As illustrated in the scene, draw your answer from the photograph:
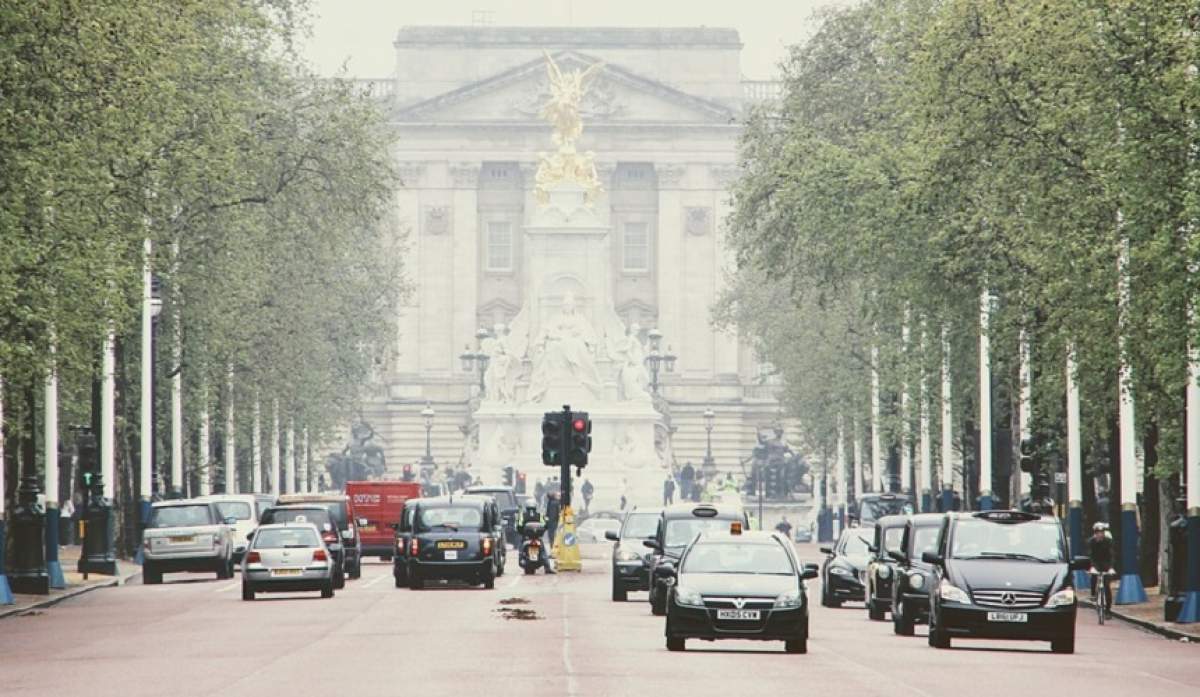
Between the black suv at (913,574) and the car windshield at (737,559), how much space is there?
416cm

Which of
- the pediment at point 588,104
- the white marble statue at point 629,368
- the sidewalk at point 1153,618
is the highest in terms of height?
the pediment at point 588,104

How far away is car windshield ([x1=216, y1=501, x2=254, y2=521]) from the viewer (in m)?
66.6

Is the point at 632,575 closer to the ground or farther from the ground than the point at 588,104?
closer to the ground

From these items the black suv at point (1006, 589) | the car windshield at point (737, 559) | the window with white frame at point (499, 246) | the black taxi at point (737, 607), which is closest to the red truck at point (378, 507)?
the black suv at point (1006, 589)

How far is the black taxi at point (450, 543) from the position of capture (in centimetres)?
5512

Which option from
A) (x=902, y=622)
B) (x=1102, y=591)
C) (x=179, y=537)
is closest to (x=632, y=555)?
(x=1102, y=591)

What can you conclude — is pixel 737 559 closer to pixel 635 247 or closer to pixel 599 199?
pixel 599 199

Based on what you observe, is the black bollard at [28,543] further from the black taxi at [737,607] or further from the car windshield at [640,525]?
the black taxi at [737,607]

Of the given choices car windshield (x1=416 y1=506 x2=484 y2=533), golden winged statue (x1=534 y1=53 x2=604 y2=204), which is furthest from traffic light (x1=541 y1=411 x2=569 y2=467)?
golden winged statue (x1=534 y1=53 x2=604 y2=204)

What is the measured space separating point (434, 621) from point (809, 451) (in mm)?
74862

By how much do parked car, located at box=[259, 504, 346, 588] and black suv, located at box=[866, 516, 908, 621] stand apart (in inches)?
531

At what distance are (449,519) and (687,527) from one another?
960 cm

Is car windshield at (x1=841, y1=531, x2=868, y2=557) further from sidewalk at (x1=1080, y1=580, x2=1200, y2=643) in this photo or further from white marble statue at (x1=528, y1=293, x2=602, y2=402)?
white marble statue at (x1=528, y1=293, x2=602, y2=402)

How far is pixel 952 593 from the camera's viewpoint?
35906mm
